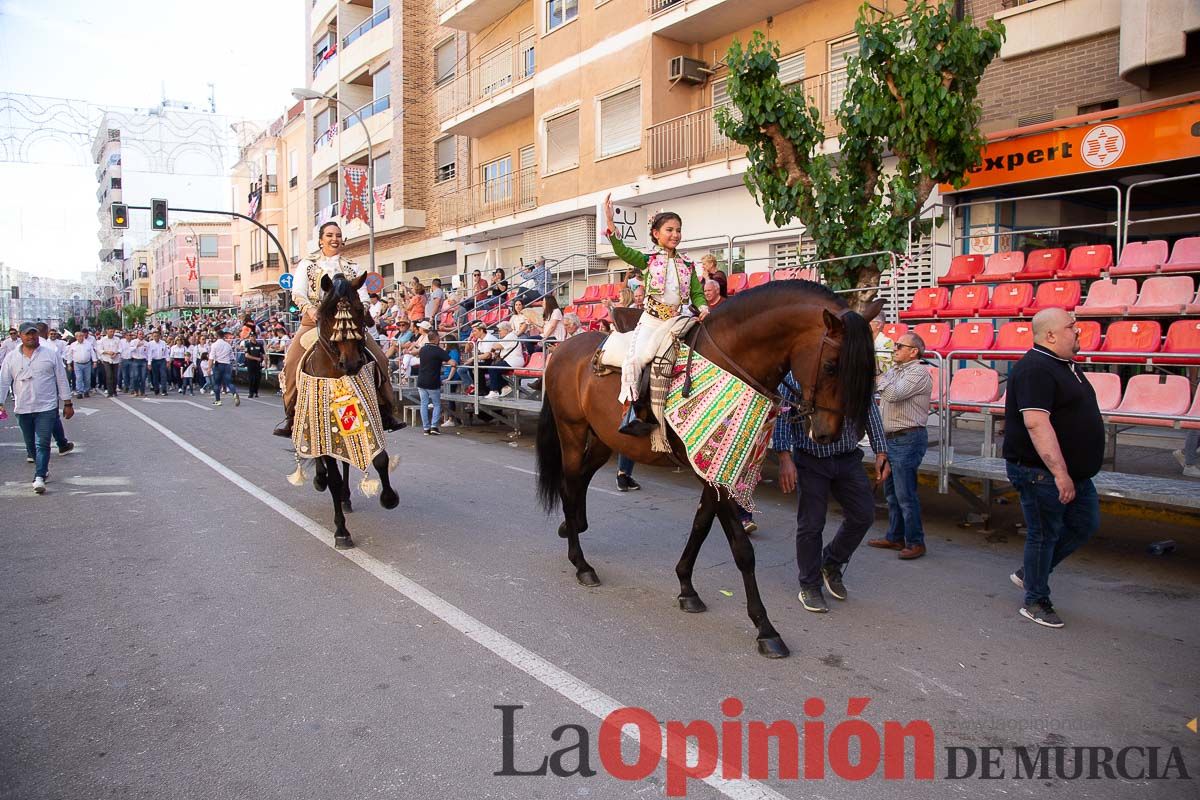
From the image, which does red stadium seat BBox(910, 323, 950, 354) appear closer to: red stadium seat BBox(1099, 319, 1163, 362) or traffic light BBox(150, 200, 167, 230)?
red stadium seat BBox(1099, 319, 1163, 362)

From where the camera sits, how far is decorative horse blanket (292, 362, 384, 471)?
689 cm

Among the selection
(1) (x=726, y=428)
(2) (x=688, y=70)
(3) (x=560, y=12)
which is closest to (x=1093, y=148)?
(2) (x=688, y=70)

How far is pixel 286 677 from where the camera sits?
4.22 meters

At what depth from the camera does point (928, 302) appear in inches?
459

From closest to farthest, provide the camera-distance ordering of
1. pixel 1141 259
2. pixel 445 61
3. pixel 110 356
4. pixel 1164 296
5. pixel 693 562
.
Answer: pixel 693 562
pixel 1164 296
pixel 1141 259
pixel 110 356
pixel 445 61

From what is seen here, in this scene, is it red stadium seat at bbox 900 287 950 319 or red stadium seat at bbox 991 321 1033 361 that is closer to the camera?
red stadium seat at bbox 991 321 1033 361

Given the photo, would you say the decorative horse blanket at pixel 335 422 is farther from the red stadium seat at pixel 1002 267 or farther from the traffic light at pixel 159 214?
the traffic light at pixel 159 214

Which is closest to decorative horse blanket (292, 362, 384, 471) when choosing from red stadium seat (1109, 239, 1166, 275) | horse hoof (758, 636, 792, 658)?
horse hoof (758, 636, 792, 658)

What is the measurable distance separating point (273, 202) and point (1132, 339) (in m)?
48.4

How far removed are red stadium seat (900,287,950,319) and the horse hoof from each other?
8.20 meters

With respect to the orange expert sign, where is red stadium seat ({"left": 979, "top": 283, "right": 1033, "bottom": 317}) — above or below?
below

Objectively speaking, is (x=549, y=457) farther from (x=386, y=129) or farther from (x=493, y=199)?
(x=386, y=129)

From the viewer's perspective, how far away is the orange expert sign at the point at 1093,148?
1074 cm

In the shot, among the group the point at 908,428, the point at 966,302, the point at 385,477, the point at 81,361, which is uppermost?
the point at 966,302
